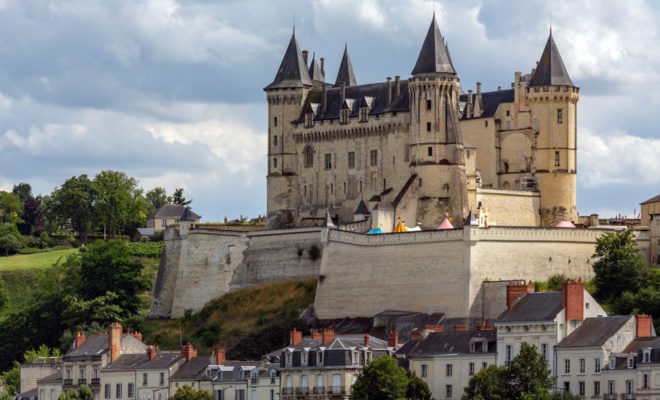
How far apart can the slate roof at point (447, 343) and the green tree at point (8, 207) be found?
90.1 meters

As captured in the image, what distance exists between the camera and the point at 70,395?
91938 millimetres

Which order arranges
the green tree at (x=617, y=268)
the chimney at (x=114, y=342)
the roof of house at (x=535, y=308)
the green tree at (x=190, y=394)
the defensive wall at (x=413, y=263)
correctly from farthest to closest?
the green tree at (x=617, y=268), the defensive wall at (x=413, y=263), the chimney at (x=114, y=342), the green tree at (x=190, y=394), the roof of house at (x=535, y=308)

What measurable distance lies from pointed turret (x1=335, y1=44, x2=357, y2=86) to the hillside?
61.1 ft

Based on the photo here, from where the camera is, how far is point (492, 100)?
114 meters

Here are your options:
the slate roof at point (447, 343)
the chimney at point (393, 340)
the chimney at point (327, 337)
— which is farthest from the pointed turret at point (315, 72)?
the slate roof at point (447, 343)

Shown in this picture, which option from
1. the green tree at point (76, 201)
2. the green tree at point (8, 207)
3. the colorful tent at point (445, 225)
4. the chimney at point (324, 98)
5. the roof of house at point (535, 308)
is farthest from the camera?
the green tree at point (8, 207)

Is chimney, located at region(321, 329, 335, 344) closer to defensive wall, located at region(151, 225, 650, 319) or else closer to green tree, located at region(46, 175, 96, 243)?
defensive wall, located at region(151, 225, 650, 319)

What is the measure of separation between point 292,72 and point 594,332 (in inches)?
1712

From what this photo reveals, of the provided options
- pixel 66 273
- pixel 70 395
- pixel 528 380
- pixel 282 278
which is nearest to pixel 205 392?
pixel 70 395

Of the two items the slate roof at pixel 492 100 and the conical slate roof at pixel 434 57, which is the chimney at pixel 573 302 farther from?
the slate roof at pixel 492 100

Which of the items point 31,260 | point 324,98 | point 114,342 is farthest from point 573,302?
point 31,260

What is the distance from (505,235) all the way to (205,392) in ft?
67.2

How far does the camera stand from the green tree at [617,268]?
9594 cm

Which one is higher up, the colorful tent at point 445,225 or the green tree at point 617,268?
the colorful tent at point 445,225
